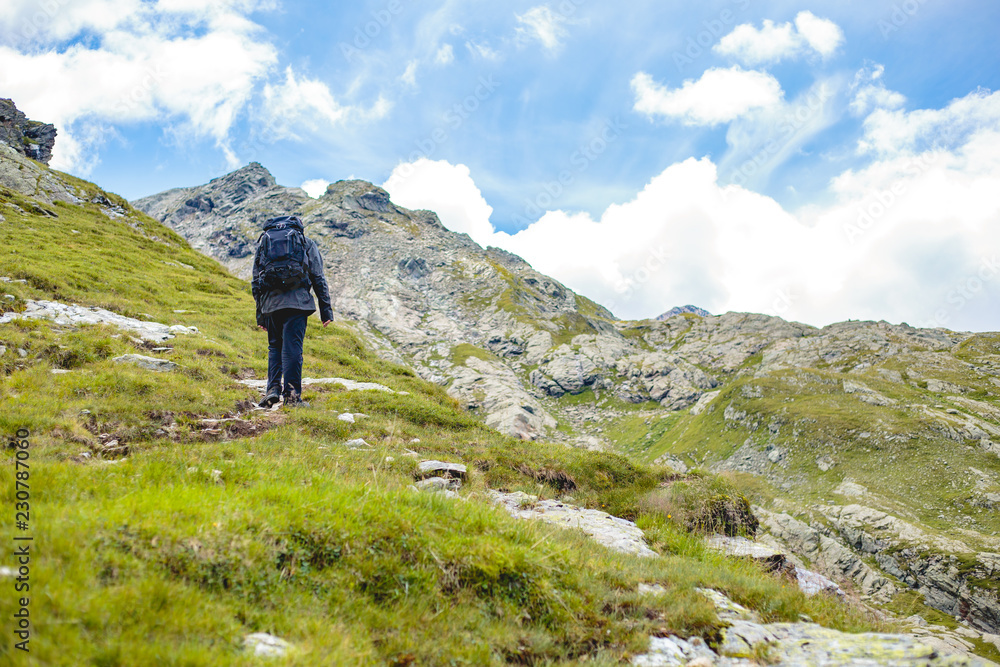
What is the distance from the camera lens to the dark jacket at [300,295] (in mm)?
11297

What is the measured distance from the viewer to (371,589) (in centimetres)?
404

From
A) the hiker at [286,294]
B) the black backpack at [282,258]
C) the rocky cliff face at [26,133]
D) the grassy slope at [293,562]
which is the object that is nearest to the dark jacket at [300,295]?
the hiker at [286,294]

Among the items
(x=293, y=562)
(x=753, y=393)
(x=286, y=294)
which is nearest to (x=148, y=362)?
(x=286, y=294)

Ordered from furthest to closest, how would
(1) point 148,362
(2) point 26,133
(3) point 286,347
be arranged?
(2) point 26,133 < (1) point 148,362 < (3) point 286,347

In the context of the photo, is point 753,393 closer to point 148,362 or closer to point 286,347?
point 286,347

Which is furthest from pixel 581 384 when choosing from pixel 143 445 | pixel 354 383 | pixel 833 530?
pixel 143 445

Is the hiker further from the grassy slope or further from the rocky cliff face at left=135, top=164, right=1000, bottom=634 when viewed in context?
the rocky cliff face at left=135, top=164, right=1000, bottom=634

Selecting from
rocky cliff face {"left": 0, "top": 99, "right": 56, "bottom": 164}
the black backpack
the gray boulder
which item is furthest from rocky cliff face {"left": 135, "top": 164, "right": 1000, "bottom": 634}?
rocky cliff face {"left": 0, "top": 99, "right": 56, "bottom": 164}

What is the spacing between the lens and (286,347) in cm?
1165

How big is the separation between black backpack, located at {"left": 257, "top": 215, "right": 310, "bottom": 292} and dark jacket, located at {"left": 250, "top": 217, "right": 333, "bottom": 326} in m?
0.13

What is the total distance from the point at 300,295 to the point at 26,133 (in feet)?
263

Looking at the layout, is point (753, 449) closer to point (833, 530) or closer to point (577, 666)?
point (833, 530)

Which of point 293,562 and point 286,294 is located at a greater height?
point 286,294

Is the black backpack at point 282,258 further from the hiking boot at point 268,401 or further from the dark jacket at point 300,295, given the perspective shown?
the hiking boot at point 268,401
